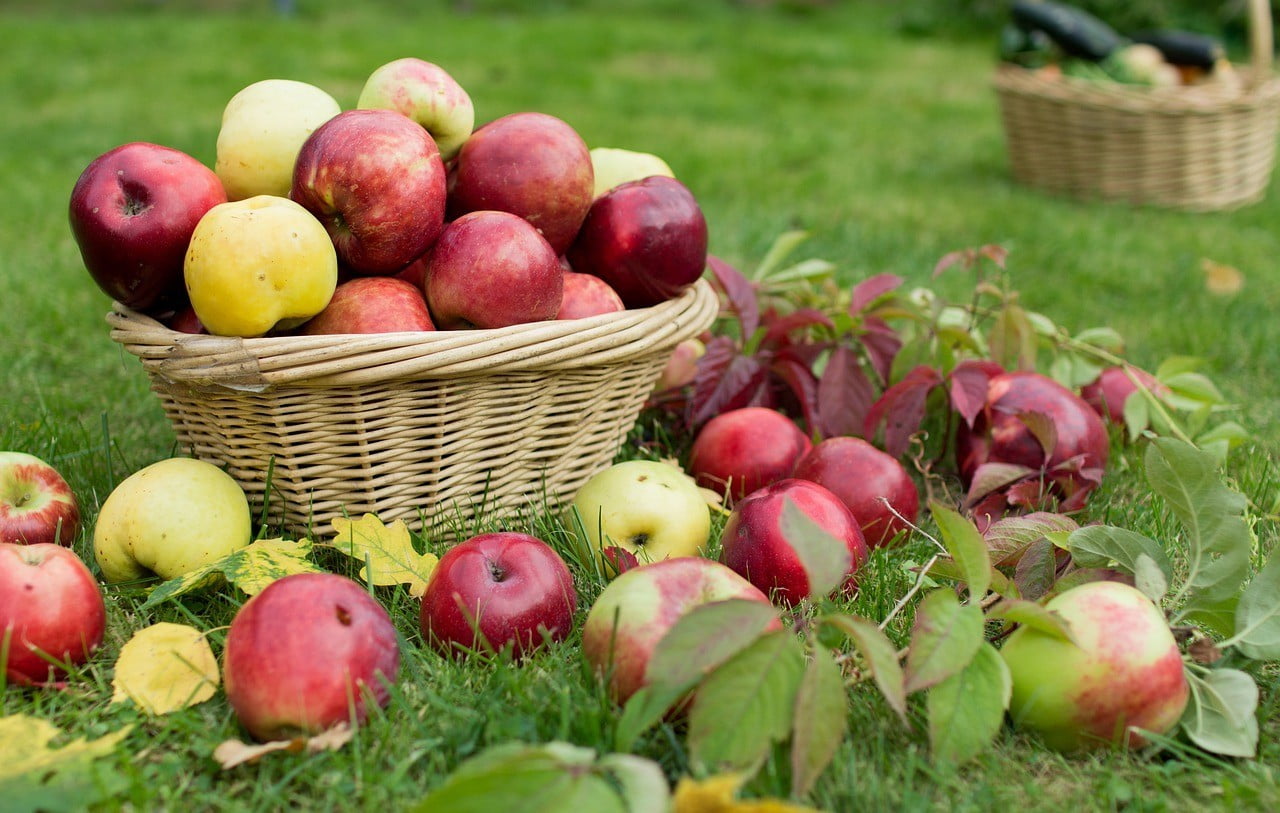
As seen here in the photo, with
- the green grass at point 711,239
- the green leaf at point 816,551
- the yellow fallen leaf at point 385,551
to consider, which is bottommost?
the green grass at point 711,239

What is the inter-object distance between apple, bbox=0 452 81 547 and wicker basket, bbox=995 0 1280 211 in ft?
11.8

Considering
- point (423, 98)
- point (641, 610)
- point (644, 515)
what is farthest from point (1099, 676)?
point (423, 98)

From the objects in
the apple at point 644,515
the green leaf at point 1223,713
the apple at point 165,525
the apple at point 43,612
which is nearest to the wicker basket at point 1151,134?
the apple at point 644,515

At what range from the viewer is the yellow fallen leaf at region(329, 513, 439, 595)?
1.51 metres

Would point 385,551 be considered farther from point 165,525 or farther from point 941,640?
point 941,640

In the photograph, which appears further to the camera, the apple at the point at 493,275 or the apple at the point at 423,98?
the apple at the point at 423,98

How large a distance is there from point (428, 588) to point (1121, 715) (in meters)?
0.85

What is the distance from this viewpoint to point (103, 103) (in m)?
5.21

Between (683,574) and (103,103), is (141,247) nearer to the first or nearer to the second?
(683,574)

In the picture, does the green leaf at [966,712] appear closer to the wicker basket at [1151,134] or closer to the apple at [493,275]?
the apple at [493,275]

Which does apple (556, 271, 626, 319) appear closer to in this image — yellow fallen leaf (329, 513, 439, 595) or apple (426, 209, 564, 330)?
apple (426, 209, 564, 330)

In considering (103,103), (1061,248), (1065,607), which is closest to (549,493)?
(1065,607)

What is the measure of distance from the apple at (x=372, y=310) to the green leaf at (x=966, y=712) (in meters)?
0.89

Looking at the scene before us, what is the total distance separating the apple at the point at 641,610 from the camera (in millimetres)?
1225
